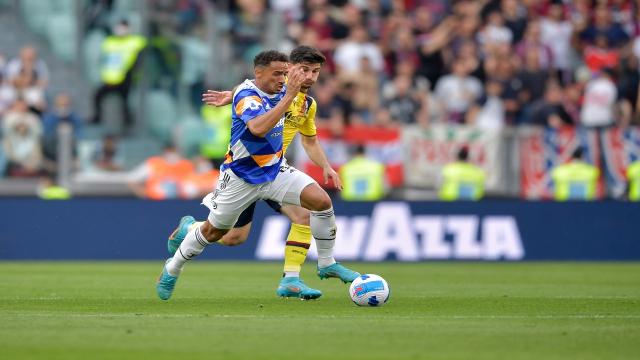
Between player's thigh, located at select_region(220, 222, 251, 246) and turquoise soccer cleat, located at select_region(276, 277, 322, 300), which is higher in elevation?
player's thigh, located at select_region(220, 222, 251, 246)

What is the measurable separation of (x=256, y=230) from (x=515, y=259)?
4253 mm

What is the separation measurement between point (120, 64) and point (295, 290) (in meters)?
11.4

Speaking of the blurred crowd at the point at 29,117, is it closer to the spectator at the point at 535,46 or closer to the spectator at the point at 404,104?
the spectator at the point at 404,104

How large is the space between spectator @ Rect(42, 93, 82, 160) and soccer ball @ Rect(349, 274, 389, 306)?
1141cm

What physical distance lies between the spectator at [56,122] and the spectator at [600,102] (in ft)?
29.6

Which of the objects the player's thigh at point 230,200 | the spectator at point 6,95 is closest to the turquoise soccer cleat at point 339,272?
the player's thigh at point 230,200

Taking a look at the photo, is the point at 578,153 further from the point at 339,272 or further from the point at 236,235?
the point at 339,272

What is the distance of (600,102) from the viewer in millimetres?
23562

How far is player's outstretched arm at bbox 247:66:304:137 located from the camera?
11.0 m

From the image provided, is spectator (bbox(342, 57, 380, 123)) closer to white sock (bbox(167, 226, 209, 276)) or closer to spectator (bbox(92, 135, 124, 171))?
spectator (bbox(92, 135, 124, 171))

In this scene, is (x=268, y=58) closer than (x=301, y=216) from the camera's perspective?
Yes

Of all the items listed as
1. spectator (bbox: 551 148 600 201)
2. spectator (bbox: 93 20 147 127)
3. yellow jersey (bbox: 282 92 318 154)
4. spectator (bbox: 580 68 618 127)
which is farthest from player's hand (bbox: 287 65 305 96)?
spectator (bbox: 580 68 618 127)

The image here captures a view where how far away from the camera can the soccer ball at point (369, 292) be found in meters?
11.6

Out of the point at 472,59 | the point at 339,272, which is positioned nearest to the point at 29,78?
the point at 472,59
